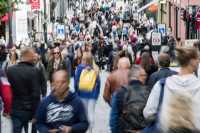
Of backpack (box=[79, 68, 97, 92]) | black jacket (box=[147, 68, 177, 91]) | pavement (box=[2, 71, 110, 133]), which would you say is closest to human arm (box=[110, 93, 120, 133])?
black jacket (box=[147, 68, 177, 91])

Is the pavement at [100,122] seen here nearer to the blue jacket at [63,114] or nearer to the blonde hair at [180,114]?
the blue jacket at [63,114]

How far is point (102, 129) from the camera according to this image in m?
16.5

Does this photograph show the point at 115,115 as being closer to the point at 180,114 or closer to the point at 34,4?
the point at 180,114

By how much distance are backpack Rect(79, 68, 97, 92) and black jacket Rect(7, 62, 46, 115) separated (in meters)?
2.03

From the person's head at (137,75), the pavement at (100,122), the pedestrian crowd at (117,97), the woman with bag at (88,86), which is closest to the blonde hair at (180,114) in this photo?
the pedestrian crowd at (117,97)

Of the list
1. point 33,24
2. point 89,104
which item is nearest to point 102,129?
point 89,104

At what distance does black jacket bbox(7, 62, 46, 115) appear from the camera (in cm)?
1212

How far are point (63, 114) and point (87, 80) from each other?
5.63 m

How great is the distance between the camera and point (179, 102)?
262 inches

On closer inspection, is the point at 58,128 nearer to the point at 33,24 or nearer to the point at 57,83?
the point at 57,83

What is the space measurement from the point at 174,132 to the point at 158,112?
3.04 ft

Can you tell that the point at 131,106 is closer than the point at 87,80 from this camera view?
Yes

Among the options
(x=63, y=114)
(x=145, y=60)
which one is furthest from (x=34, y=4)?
(x=63, y=114)

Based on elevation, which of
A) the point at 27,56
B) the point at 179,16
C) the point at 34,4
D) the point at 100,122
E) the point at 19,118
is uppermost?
the point at 34,4
